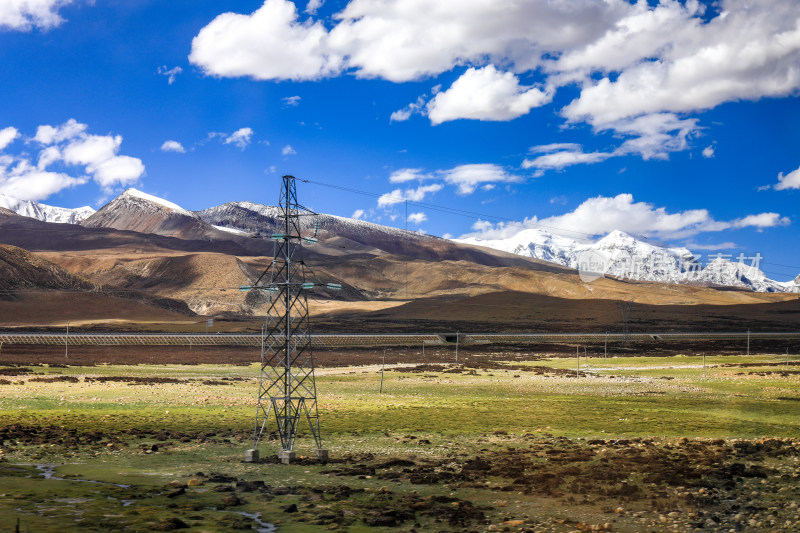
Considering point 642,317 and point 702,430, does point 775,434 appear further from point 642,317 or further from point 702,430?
point 642,317

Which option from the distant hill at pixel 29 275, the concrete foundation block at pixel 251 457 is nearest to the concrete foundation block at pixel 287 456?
the concrete foundation block at pixel 251 457

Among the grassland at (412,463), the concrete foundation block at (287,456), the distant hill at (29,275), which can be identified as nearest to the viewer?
→ the grassland at (412,463)

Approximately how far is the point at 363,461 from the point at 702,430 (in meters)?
15.3

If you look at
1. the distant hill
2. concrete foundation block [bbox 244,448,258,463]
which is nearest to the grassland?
concrete foundation block [bbox 244,448,258,463]

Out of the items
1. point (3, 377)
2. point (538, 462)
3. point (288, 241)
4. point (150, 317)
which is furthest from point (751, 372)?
point (150, 317)

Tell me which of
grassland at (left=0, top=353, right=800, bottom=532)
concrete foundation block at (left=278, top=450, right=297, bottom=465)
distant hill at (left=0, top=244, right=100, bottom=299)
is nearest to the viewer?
grassland at (left=0, top=353, right=800, bottom=532)

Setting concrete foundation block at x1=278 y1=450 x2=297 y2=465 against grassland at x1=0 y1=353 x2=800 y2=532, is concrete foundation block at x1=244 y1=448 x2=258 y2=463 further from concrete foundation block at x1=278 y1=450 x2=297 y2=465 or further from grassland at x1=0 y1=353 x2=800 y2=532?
concrete foundation block at x1=278 y1=450 x2=297 y2=465

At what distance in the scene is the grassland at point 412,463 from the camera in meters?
16.8

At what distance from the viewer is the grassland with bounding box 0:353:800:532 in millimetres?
16844

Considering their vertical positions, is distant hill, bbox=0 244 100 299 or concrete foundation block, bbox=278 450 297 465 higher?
distant hill, bbox=0 244 100 299

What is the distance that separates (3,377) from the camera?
5328 centimetres

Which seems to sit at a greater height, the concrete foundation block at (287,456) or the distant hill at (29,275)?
the distant hill at (29,275)

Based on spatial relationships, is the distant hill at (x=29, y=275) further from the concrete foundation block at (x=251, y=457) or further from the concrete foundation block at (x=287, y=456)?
the concrete foundation block at (x=287, y=456)

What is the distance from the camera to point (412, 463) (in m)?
23.5
